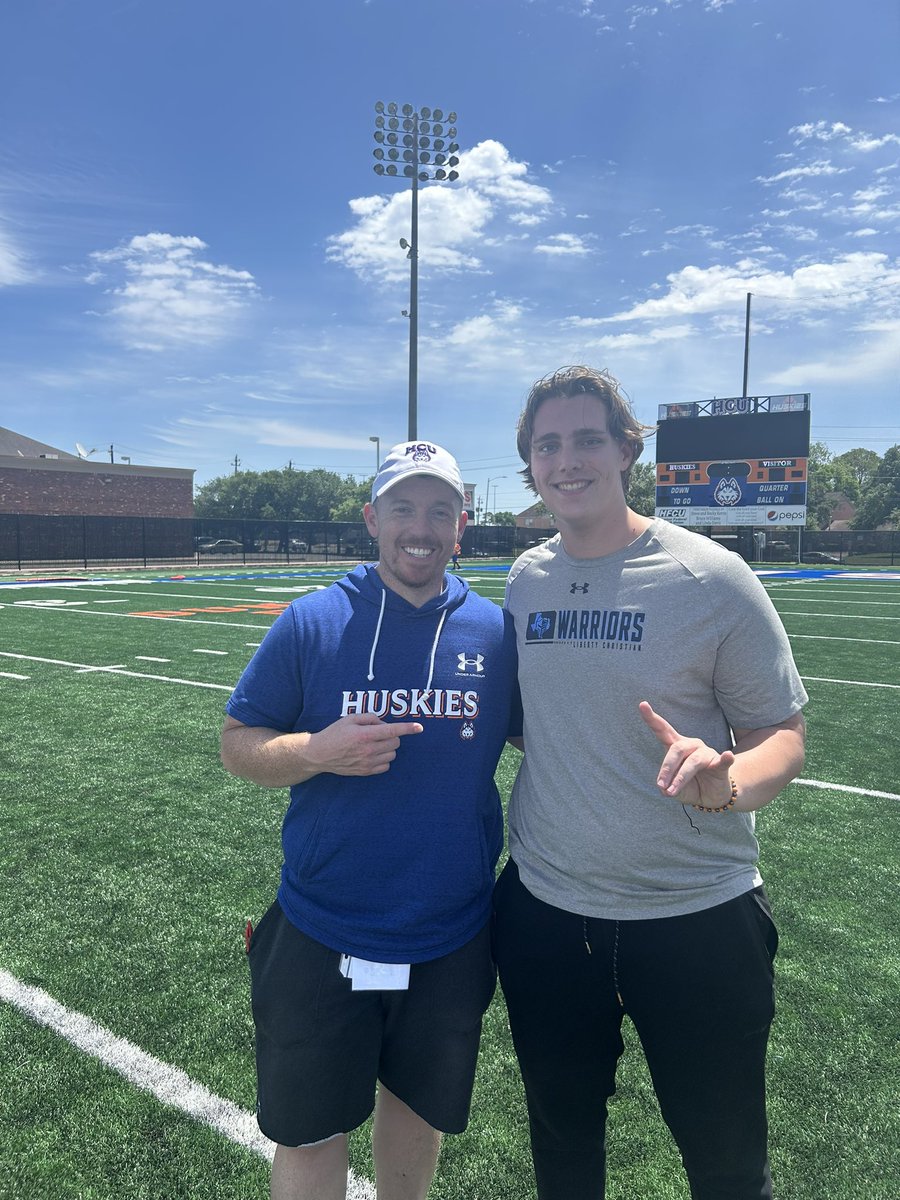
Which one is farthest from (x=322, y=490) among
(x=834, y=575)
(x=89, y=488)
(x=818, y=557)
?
(x=834, y=575)

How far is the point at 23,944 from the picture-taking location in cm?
337

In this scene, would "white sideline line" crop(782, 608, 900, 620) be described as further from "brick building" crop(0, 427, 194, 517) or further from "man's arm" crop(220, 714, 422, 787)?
"brick building" crop(0, 427, 194, 517)

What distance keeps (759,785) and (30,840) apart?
438 cm

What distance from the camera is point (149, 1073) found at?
254cm

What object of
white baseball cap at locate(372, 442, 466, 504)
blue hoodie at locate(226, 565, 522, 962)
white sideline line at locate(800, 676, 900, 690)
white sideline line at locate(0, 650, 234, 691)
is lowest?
white sideline line at locate(0, 650, 234, 691)

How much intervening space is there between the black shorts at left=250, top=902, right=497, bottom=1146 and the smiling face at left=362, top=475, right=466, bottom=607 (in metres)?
0.84

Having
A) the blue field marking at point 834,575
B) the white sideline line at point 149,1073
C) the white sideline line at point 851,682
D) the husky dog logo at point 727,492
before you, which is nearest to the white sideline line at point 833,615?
the white sideline line at point 851,682

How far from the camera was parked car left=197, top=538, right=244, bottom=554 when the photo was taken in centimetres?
4147

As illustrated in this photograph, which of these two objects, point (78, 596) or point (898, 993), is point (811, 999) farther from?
point (78, 596)

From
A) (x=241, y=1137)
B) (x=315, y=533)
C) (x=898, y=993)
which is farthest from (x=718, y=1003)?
(x=315, y=533)

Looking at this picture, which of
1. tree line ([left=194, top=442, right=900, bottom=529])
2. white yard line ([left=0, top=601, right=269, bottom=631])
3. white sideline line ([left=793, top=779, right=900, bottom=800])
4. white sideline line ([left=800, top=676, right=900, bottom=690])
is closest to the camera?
white sideline line ([left=793, top=779, right=900, bottom=800])

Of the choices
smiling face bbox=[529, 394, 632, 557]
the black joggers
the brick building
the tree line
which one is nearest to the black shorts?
the black joggers

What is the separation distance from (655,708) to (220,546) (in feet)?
138

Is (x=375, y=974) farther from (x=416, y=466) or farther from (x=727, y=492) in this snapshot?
(x=727, y=492)
